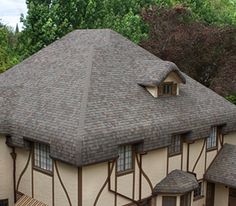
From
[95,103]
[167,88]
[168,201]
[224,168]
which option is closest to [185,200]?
[168,201]

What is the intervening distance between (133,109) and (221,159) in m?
7.21

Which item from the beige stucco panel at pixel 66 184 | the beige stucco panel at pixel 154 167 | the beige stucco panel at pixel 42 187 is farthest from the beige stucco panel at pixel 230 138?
the beige stucco panel at pixel 42 187

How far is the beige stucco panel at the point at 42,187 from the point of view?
18516 mm

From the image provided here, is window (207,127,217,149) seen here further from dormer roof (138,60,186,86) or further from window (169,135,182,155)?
dormer roof (138,60,186,86)

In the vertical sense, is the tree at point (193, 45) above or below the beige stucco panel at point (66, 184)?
above

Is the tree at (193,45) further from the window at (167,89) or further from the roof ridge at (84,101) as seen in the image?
the roof ridge at (84,101)

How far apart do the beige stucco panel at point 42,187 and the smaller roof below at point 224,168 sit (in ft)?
30.6

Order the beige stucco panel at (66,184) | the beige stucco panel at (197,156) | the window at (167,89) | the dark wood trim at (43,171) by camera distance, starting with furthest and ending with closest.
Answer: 1. the beige stucco panel at (197,156)
2. the window at (167,89)
3. the dark wood trim at (43,171)
4. the beige stucco panel at (66,184)

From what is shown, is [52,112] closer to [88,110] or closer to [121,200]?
[88,110]

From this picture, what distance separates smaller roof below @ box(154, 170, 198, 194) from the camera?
19875 mm

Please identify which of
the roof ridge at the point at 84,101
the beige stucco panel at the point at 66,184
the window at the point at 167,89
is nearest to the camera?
the roof ridge at the point at 84,101

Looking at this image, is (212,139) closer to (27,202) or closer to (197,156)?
(197,156)

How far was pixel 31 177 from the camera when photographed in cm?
1939

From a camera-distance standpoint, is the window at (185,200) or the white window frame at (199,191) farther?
the white window frame at (199,191)
